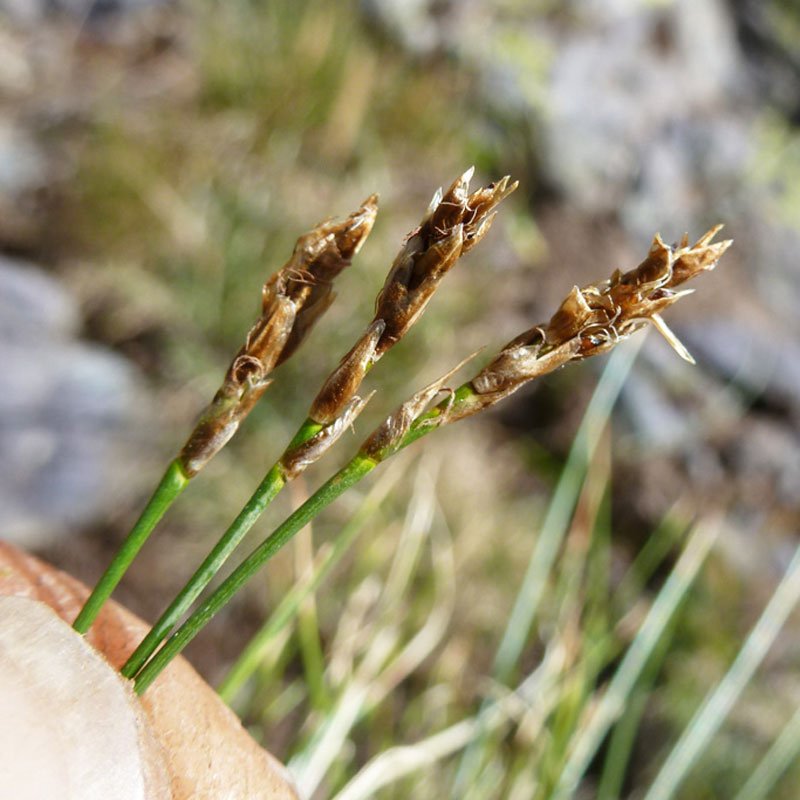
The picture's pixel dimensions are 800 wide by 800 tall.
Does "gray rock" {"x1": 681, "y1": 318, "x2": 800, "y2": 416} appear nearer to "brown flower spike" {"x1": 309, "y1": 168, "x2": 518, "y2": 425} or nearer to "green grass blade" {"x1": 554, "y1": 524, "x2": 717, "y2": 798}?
"green grass blade" {"x1": 554, "y1": 524, "x2": 717, "y2": 798}

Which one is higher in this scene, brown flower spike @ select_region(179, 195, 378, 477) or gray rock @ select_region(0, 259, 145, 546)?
brown flower spike @ select_region(179, 195, 378, 477)

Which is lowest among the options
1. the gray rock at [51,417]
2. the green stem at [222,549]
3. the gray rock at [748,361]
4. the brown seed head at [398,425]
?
the gray rock at [51,417]

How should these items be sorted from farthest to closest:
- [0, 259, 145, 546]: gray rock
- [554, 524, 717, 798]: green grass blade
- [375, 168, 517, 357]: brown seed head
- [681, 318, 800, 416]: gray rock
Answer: [681, 318, 800, 416]: gray rock < [0, 259, 145, 546]: gray rock < [554, 524, 717, 798]: green grass blade < [375, 168, 517, 357]: brown seed head

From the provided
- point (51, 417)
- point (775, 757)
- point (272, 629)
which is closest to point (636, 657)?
point (775, 757)

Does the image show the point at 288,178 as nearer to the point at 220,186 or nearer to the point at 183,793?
the point at 220,186

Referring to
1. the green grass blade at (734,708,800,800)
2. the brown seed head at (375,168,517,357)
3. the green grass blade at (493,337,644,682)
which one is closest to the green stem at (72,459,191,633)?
the brown seed head at (375,168,517,357)

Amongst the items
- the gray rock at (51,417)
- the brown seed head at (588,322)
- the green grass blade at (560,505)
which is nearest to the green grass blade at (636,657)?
the green grass blade at (560,505)

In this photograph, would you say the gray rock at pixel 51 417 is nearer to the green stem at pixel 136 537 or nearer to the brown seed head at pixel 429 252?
the green stem at pixel 136 537
